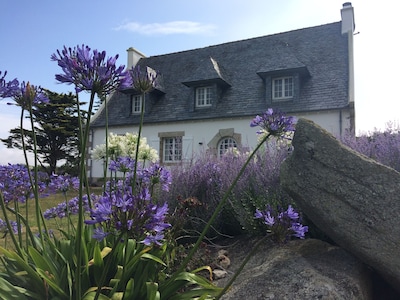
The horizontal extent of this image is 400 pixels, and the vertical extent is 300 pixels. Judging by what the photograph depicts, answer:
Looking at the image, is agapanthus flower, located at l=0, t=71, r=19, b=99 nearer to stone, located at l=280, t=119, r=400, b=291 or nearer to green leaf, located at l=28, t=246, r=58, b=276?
green leaf, located at l=28, t=246, r=58, b=276

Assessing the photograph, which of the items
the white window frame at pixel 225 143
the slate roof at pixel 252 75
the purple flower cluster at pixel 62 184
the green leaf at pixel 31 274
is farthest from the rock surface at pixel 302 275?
the white window frame at pixel 225 143

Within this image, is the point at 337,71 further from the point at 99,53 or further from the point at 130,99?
the point at 99,53

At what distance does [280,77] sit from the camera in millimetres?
16156

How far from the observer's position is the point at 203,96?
17.6 metres

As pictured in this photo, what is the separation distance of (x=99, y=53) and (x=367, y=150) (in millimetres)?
3502

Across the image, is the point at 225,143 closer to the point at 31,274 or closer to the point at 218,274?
the point at 218,274

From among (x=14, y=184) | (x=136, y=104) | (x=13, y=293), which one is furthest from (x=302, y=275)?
(x=136, y=104)

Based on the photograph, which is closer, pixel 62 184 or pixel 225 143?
pixel 62 184

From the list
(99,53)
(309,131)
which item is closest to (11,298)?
(99,53)

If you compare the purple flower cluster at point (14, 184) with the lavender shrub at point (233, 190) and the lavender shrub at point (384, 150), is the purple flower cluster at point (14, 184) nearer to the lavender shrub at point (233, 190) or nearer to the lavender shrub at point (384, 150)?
the lavender shrub at point (233, 190)

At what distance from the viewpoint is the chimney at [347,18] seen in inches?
643

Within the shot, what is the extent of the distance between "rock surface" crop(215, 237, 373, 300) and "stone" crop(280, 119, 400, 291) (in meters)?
0.17

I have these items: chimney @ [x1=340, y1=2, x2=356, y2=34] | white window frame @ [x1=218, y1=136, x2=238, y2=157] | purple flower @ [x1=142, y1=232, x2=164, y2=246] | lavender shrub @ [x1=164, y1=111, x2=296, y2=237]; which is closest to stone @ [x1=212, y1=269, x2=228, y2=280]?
lavender shrub @ [x1=164, y1=111, x2=296, y2=237]

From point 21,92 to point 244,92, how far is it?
15383mm
